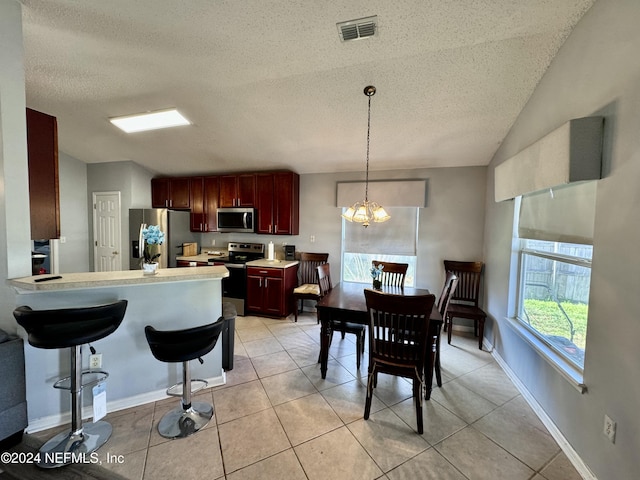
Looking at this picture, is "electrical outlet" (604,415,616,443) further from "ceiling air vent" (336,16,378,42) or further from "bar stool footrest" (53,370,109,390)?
"bar stool footrest" (53,370,109,390)

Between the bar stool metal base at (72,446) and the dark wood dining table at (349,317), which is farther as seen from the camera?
the dark wood dining table at (349,317)

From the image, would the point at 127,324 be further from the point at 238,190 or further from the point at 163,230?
the point at 238,190

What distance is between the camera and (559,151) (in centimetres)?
169

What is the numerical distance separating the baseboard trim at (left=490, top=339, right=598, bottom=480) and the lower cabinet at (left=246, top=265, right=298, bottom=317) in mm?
2784

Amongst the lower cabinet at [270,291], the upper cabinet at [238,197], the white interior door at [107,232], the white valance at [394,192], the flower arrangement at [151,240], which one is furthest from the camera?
the white interior door at [107,232]

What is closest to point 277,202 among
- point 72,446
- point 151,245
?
point 151,245

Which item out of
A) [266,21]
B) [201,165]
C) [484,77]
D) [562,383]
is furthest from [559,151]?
[201,165]

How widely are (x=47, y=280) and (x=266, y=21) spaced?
2.27 metres

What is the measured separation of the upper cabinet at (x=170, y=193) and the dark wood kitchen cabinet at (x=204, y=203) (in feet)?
0.51

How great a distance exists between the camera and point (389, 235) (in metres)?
4.05

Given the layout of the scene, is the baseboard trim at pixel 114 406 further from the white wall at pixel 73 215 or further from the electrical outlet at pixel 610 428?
the white wall at pixel 73 215

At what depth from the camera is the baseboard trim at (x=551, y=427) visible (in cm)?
156

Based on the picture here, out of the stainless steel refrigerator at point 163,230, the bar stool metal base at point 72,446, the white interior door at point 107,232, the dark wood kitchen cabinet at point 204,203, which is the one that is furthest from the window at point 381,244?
the white interior door at point 107,232

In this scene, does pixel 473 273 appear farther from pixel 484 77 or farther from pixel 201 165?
pixel 201 165
